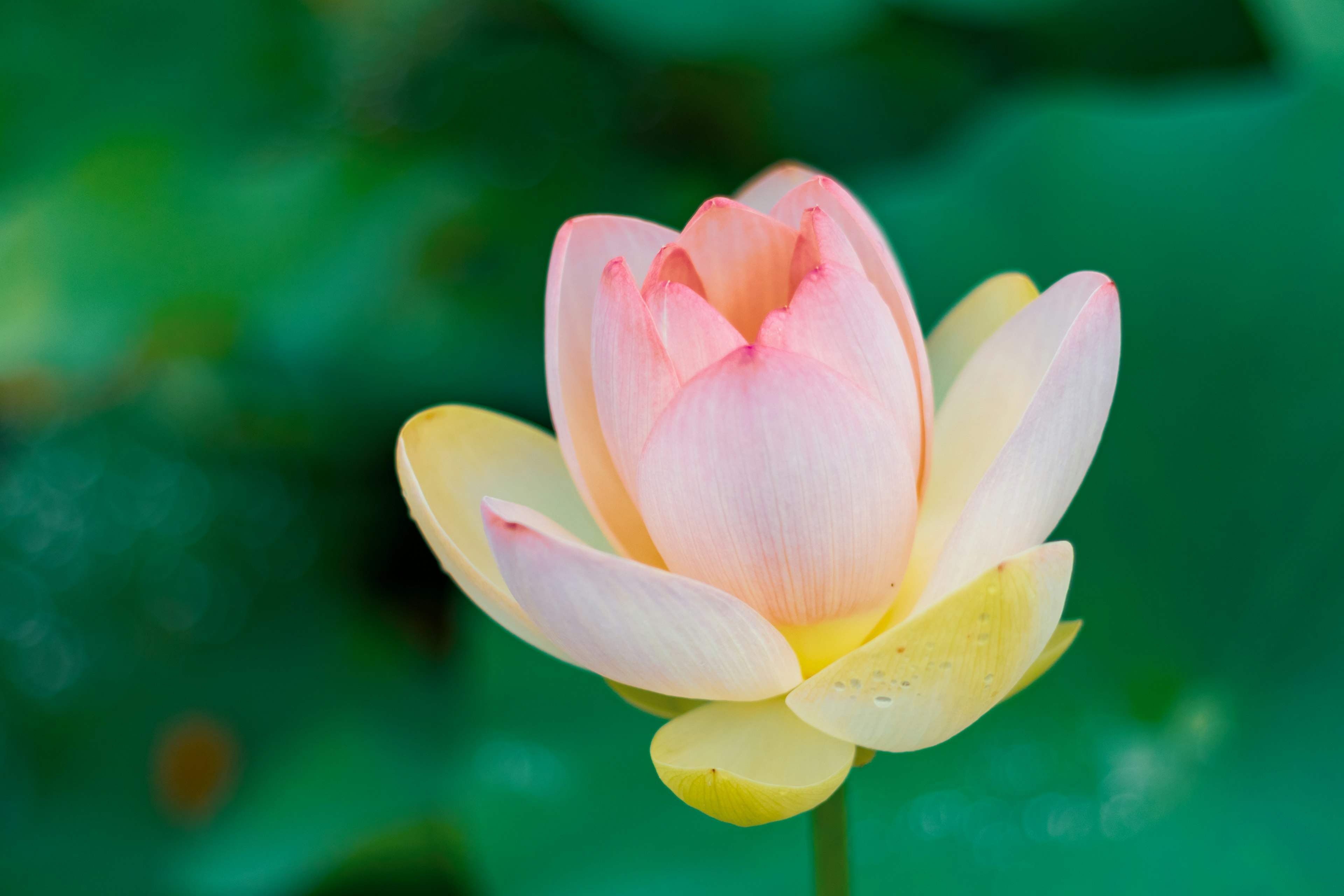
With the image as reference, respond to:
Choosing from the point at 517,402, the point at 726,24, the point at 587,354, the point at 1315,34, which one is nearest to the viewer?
the point at 587,354

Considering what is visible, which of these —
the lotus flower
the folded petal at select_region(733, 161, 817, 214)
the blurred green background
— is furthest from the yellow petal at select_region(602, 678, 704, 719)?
the blurred green background

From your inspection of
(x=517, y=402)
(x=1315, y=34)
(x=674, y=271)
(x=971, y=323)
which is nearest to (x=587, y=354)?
(x=674, y=271)

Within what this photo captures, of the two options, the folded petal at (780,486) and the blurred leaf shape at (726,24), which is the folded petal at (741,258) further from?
the blurred leaf shape at (726,24)

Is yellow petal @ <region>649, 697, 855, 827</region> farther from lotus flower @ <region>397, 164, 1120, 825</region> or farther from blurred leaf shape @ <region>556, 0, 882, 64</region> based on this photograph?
blurred leaf shape @ <region>556, 0, 882, 64</region>

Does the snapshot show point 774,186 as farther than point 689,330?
Yes

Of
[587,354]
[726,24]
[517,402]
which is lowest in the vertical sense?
[517,402]

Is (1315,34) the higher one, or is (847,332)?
(1315,34)

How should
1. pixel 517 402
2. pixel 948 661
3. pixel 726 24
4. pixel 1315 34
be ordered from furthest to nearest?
pixel 517 402 < pixel 726 24 < pixel 1315 34 < pixel 948 661

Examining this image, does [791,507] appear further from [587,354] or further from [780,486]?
[587,354]

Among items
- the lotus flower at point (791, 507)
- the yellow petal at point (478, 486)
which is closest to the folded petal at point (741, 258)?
the lotus flower at point (791, 507)
